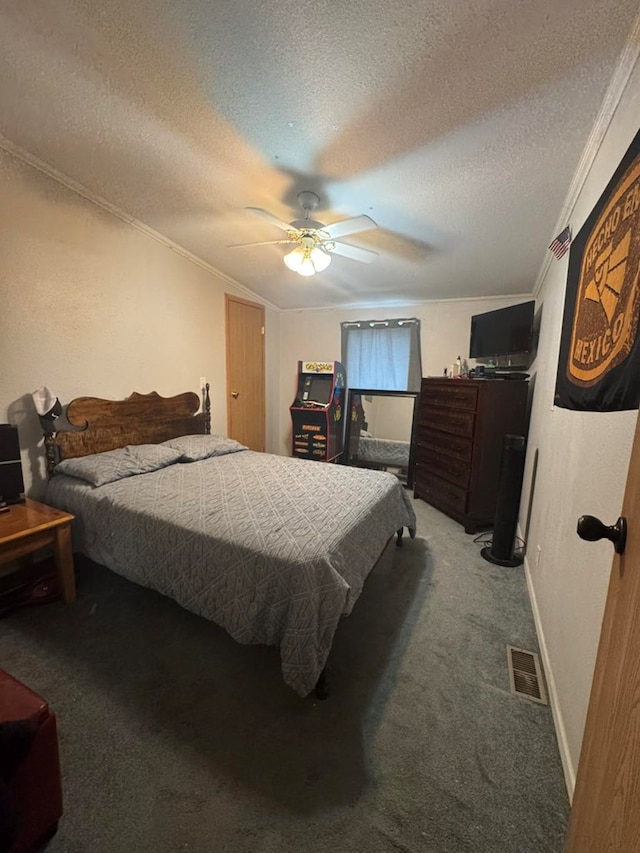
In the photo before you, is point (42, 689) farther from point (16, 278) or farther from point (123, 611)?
point (16, 278)

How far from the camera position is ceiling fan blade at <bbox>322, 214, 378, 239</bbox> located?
2037 mm

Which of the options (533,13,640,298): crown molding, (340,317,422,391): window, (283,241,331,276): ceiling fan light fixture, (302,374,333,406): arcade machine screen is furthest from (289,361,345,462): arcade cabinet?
(533,13,640,298): crown molding

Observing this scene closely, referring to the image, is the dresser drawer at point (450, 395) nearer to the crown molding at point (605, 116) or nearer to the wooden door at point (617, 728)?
the crown molding at point (605, 116)

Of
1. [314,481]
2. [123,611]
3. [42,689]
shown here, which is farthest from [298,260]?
[42,689]

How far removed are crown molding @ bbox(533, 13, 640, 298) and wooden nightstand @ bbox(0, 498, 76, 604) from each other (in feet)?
10.7

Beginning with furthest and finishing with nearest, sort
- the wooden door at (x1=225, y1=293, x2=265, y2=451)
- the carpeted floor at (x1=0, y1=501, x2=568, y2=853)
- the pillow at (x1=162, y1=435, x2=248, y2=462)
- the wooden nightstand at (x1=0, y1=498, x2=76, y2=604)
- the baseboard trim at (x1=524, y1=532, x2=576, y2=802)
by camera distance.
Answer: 1. the wooden door at (x1=225, y1=293, x2=265, y2=451)
2. the pillow at (x1=162, y1=435, x2=248, y2=462)
3. the wooden nightstand at (x1=0, y1=498, x2=76, y2=604)
4. the baseboard trim at (x1=524, y1=532, x2=576, y2=802)
5. the carpeted floor at (x1=0, y1=501, x2=568, y2=853)

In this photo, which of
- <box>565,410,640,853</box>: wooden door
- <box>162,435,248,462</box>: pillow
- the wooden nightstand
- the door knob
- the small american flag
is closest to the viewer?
<box>565,410,640,853</box>: wooden door

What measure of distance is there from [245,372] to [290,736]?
3686 mm

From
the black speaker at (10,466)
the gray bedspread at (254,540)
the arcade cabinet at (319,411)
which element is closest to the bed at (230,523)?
the gray bedspread at (254,540)

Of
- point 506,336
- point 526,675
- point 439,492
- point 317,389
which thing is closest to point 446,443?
point 439,492

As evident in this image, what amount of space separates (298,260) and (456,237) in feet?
4.35

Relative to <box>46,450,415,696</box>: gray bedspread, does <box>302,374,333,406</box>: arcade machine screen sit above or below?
above

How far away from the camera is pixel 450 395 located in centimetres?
342

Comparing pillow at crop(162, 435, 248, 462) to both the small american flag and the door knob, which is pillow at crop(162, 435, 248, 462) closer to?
the door knob
